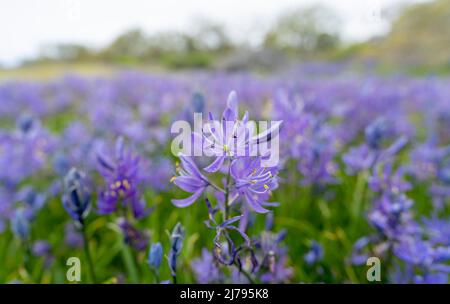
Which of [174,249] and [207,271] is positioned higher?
[174,249]

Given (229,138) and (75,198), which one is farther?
→ (75,198)

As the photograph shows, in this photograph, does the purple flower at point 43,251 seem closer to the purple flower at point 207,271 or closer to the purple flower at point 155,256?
the purple flower at point 207,271

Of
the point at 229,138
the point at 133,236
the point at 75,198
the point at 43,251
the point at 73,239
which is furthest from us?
the point at 73,239

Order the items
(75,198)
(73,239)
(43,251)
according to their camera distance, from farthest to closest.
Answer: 1. (73,239)
2. (43,251)
3. (75,198)

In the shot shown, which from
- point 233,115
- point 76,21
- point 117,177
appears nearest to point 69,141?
point 76,21

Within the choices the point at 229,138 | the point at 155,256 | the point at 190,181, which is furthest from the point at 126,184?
the point at 229,138

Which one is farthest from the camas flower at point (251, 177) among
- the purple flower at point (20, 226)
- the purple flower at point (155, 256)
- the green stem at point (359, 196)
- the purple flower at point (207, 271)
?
the green stem at point (359, 196)

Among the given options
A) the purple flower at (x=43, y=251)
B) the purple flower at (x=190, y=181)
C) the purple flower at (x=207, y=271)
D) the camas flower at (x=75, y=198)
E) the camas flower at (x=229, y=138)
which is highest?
the camas flower at (x=229, y=138)

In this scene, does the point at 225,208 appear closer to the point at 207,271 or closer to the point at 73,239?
the point at 207,271
